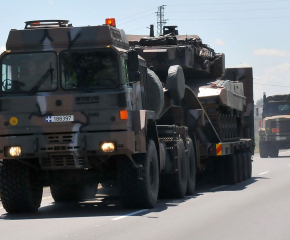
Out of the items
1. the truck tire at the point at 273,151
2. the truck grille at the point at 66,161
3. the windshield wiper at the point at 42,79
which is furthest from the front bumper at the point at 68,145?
the truck tire at the point at 273,151

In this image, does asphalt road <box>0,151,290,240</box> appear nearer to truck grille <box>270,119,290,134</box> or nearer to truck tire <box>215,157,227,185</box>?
truck tire <box>215,157,227,185</box>

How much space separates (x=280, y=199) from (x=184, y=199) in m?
2.04

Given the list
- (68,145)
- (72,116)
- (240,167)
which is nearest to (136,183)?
(68,145)

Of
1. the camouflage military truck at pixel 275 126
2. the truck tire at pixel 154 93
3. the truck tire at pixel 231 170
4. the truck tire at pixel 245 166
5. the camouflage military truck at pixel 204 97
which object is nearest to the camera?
the truck tire at pixel 154 93

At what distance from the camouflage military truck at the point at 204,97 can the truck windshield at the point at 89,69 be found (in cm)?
417

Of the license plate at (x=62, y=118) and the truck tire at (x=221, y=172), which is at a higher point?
the license plate at (x=62, y=118)

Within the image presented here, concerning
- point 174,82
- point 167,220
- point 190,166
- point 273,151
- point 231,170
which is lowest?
point 167,220

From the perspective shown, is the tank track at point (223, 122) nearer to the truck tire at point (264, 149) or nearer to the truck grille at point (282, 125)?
the truck tire at point (264, 149)

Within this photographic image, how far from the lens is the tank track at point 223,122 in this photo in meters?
18.9

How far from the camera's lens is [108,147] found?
39.0 ft

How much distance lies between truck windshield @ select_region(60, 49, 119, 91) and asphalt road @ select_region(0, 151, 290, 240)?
2.26 metres

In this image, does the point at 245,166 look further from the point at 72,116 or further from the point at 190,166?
the point at 72,116

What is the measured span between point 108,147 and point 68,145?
682 millimetres

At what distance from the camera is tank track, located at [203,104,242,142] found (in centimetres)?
1894
